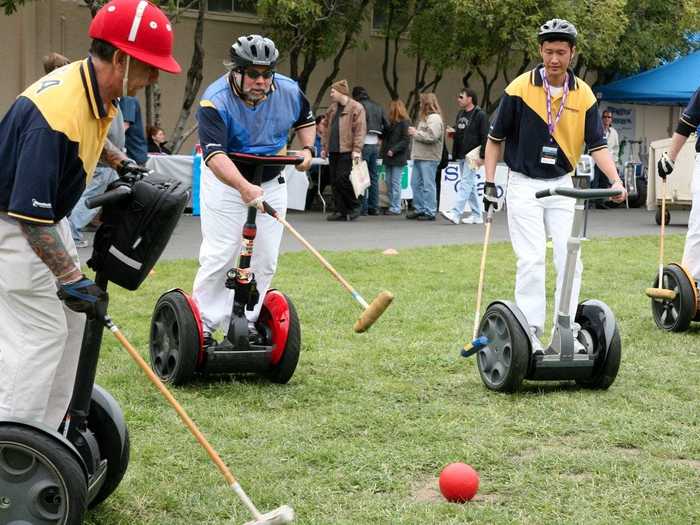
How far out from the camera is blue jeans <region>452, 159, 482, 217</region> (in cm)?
1862

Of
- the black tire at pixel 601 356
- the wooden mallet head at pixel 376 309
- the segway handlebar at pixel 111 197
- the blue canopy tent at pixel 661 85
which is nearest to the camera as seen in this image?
the segway handlebar at pixel 111 197

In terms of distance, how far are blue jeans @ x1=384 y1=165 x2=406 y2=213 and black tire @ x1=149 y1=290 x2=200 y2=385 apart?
13254 millimetres

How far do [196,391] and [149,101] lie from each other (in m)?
15.0

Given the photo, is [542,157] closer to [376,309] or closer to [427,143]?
[376,309]

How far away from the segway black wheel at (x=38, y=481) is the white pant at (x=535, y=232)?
12.1ft

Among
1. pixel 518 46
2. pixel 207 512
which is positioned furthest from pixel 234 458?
pixel 518 46

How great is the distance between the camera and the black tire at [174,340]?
6582mm

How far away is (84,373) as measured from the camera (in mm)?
4223

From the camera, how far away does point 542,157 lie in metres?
6.94

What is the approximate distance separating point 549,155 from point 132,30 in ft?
11.9

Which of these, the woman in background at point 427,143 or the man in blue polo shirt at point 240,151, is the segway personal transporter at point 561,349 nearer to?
the man in blue polo shirt at point 240,151

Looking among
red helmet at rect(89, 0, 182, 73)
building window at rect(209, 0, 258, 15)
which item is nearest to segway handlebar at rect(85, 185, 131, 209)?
red helmet at rect(89, 0, 182, 73)

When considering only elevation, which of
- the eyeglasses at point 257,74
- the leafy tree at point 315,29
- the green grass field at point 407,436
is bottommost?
the green grass field at point 407,436

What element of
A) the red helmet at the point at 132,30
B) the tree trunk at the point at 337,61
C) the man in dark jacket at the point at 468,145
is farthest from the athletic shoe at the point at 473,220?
the red helmet at the point at 132,30
